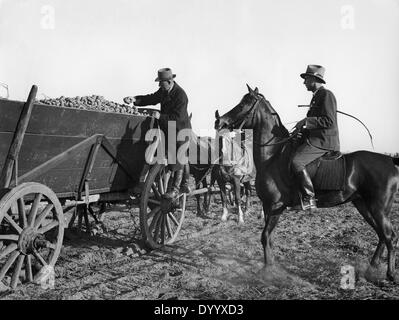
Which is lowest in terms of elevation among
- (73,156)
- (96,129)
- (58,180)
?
(58,180)

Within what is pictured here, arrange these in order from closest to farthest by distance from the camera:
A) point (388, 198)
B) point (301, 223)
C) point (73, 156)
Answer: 1. point (73, 156)
2. point (388, 198)
3. point (301, 223)

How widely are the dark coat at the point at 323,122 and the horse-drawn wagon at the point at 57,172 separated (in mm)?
2441

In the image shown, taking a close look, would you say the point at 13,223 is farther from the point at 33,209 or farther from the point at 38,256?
the point at 38,256

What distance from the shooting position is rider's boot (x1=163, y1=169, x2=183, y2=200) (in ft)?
21.0

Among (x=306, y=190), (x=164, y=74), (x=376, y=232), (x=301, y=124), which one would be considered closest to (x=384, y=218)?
(x=376, y=232)

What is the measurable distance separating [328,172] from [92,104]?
355 centimetres

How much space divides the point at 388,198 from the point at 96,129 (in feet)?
13.5

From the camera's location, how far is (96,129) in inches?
205

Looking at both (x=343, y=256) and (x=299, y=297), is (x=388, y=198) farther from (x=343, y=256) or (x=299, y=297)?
(x=299, y=297)

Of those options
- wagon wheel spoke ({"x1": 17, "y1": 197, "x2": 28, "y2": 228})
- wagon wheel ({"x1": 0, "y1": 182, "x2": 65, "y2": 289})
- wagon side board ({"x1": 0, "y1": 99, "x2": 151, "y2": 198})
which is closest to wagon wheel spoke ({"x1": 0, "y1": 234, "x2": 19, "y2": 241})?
wagon wheel ({"x1": 0, "y1": 182, "x2": 65, "y2": 289})

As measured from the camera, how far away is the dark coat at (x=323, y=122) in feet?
18.0

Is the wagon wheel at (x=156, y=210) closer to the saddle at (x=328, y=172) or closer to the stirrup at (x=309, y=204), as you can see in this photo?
the stirrup at (x=309, y=204)

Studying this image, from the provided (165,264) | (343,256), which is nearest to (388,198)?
(343,256)

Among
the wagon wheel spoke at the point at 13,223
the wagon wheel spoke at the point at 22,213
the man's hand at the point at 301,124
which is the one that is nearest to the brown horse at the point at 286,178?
the man's hand at the point at 301,124
